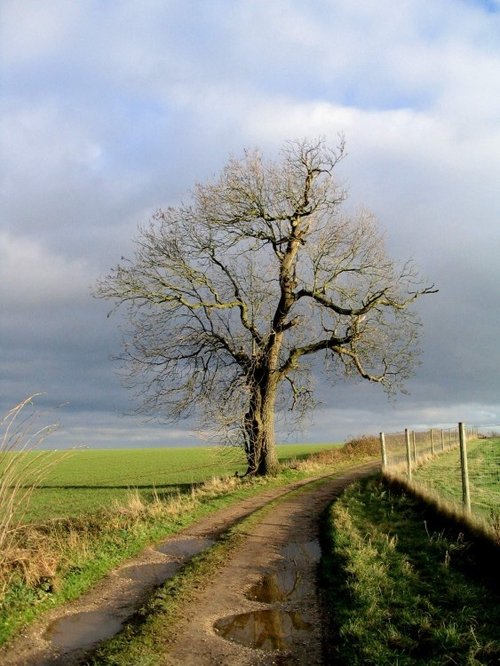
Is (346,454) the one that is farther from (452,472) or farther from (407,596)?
(407,596)

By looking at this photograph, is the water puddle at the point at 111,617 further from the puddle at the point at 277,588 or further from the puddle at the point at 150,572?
the puddle at the point at 277,588

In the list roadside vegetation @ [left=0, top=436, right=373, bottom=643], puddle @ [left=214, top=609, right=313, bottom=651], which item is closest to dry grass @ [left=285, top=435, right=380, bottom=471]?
roadside vegetation @ [left=0, top=436, right=373, bottom=643]

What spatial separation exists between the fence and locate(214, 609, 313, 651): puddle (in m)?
4.30

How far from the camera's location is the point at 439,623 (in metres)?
7.21

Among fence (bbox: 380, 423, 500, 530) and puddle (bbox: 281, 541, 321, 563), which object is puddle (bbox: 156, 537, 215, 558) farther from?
fence (bbox: 380, 423, 500, 530)

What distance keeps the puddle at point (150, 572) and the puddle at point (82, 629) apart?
1.47 metres

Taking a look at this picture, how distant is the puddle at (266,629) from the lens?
7.14 meters

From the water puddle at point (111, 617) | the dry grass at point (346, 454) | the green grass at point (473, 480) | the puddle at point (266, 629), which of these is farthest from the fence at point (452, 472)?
the water puddle at point (111, 617)

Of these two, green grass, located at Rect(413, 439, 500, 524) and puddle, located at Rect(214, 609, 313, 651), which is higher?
green grass, located at Rect(413, 439, 500, 524)

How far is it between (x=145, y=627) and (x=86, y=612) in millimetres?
1448

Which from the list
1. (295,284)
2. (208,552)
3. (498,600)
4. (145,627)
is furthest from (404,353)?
(145,627)

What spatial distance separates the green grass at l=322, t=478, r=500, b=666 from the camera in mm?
6488

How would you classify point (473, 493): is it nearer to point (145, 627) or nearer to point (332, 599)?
point (332, 599)

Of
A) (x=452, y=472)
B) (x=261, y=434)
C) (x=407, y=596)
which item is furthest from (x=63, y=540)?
(x=452, y=472)
